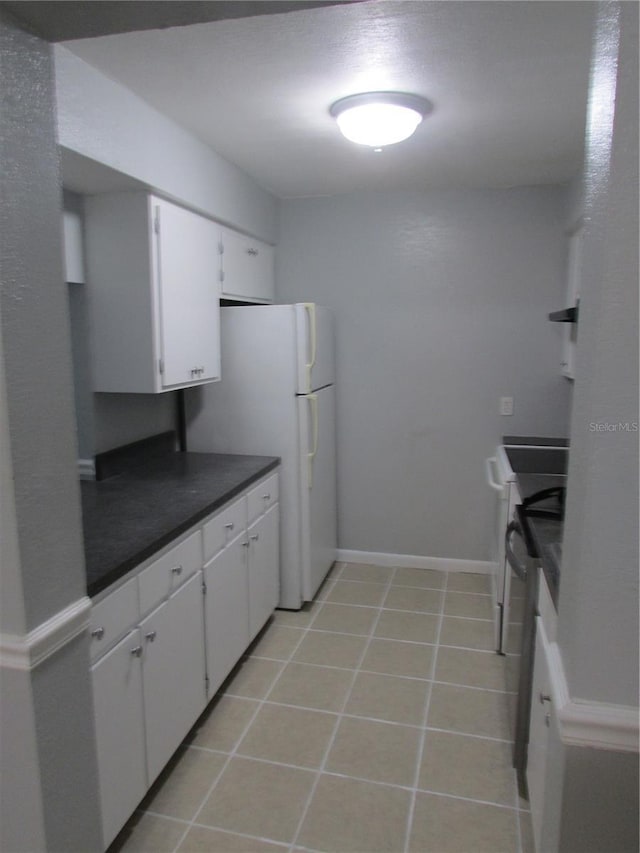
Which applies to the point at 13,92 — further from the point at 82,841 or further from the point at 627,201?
the point at 82,841

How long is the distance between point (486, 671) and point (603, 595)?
6.49 feet

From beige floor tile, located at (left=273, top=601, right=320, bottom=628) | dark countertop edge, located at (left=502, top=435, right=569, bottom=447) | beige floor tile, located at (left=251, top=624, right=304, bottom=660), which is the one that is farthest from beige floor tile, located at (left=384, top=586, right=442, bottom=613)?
dark countertop edge, located at (left=502, top=435, right=569, bottom=447)

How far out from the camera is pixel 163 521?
214 centimetres

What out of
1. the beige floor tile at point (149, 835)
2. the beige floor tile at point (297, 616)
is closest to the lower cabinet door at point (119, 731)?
the beige floor tile at point (149, 835)

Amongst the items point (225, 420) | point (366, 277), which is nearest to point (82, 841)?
point (225, 420)

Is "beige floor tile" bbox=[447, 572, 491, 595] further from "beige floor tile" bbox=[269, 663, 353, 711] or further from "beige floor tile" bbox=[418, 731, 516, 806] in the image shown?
"beige floor tile" bbox=[418, 731, 516, 806]

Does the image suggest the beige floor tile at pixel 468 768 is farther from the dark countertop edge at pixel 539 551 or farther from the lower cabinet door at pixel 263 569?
the lower cabinet door at pixel 263 569

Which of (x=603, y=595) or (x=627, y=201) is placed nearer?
(x=627, y=201)

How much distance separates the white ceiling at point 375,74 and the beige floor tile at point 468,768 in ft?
7.79

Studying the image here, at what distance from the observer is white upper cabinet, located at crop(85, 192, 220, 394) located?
249 cm

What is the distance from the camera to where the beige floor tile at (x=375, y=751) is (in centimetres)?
220

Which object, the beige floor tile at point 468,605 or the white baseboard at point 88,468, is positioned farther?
the beige floor tile at point 468,605

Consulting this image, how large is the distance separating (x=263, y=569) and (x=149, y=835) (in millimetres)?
1318

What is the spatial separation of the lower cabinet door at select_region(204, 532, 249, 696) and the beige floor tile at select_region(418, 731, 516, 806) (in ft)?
2.89
